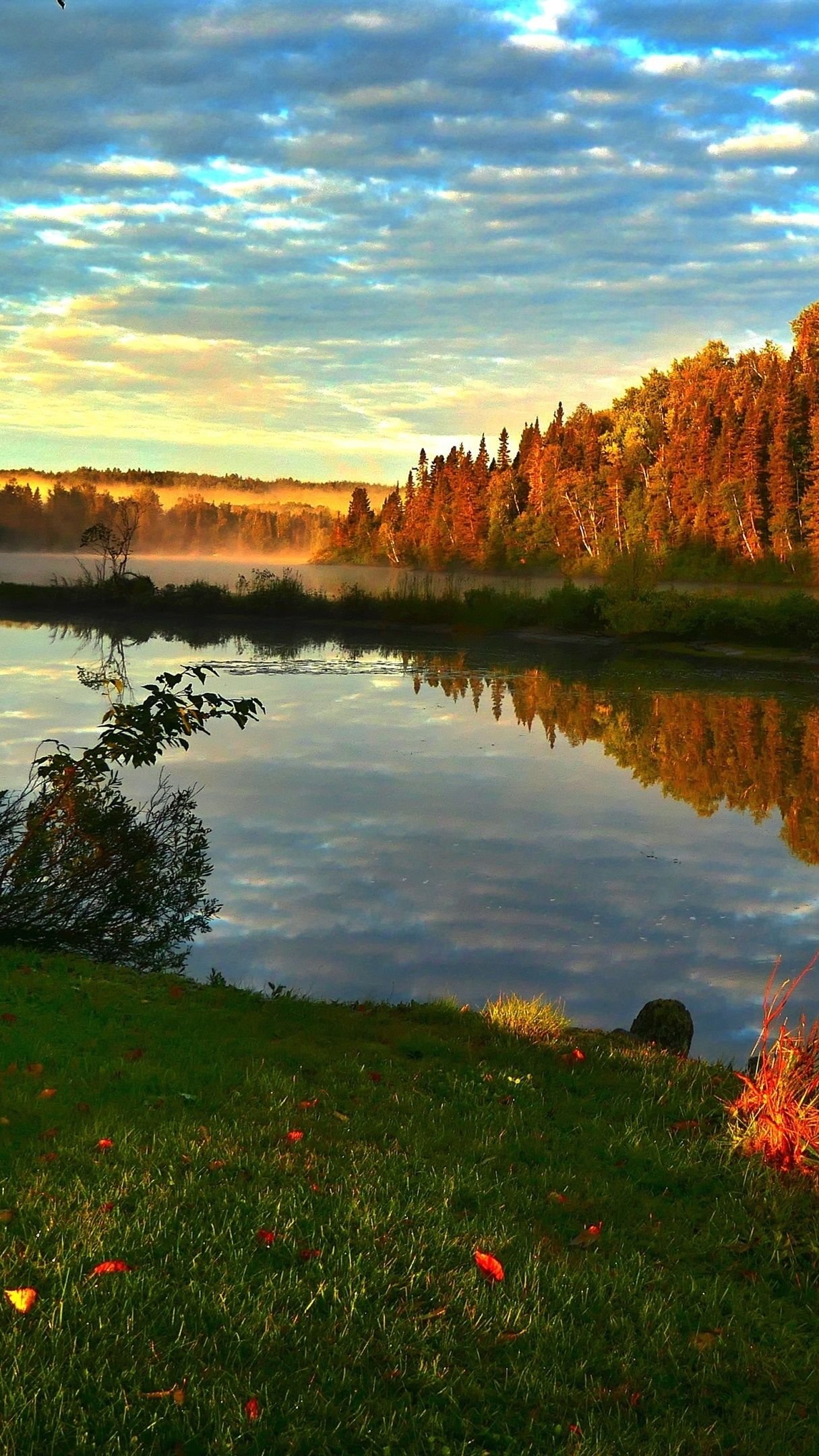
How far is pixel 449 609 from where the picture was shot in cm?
5853

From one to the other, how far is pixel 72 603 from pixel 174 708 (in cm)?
5536

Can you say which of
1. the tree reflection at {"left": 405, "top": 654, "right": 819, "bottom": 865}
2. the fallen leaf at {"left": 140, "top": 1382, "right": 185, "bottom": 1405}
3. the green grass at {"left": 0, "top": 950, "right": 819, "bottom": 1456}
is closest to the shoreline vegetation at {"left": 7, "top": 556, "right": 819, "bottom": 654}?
the tree reflection at {"left": 405, "top": 654, "right": 819, "bottom": 865}

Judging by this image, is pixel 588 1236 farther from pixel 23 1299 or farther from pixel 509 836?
pixel 509 836

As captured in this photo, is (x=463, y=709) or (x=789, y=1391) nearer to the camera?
(x=789, y=1391)

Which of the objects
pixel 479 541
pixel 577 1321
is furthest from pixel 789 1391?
pixel 479 541

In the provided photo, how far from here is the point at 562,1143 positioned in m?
6.96

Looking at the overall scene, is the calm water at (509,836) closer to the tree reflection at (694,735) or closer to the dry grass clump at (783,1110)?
the tree reflection at (694,735)

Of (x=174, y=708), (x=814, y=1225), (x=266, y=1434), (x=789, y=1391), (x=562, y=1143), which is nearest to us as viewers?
(x=266, y=1434)

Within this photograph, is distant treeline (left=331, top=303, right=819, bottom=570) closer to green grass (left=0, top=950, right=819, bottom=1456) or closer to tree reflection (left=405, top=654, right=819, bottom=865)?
tree reflection (left=405, top=654, right=819, bottom=865)

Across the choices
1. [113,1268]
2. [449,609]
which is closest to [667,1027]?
[113,1268]

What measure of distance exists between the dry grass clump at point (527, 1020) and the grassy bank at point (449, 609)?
37.8m

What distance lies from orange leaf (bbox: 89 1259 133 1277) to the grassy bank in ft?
141

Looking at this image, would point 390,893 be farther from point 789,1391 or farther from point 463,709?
point 463,709

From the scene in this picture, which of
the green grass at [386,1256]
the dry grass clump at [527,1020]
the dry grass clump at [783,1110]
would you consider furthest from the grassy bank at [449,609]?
Answer: the green grass at [386,1256]
